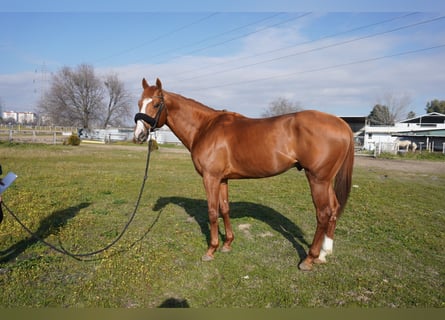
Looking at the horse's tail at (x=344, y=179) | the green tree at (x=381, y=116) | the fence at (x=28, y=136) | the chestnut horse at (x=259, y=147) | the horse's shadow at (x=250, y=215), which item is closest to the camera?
the chestnut horse at (x=259, y=147)

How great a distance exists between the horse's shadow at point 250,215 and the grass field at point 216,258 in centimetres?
3

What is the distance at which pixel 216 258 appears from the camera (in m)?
4.53

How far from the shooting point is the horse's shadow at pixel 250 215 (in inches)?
215

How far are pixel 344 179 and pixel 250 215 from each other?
294 cm

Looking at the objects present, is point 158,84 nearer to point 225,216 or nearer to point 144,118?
point 144,118

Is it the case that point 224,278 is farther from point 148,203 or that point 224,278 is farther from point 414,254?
point 148,203

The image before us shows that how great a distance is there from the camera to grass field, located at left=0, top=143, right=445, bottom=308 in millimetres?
3402

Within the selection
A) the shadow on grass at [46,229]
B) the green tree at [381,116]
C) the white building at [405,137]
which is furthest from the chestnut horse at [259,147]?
the green tree at [381,116]

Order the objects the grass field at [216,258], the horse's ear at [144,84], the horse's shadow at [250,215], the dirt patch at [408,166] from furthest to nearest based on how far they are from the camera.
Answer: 1. the dirt patch at [408,166]
2. the horse's shadow at [250,215]
3. the horse's ear at [144,84]
4. the grass field at [216,258]

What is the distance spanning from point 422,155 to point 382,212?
Answer: 2608 centimetres

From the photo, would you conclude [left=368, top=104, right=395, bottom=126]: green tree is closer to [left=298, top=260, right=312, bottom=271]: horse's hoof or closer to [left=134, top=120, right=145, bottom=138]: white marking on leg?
[left=298, top=260, right=312, bottom=271]: horse's hoof

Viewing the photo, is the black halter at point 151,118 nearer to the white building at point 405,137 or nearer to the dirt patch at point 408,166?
the dirt patch at point 408,166

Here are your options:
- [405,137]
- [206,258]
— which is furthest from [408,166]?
[405,137]

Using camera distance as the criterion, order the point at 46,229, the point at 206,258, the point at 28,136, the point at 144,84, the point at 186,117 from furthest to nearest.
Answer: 1. the point at 28,136
2. the point at 46,229
3. the point at 186,117
4. the point at 144,84
5. the point at 206,258
